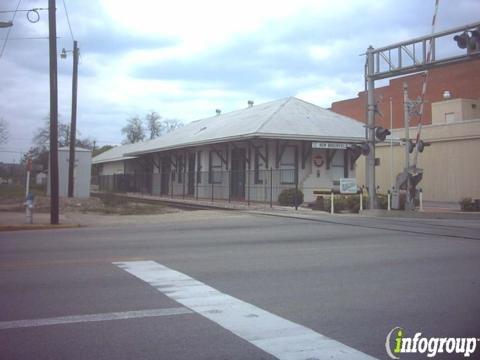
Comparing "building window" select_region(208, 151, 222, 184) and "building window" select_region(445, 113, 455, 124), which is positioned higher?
"building window" select_region(445, 113, 455, 124)

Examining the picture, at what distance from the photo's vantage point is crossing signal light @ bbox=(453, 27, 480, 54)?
17281mm

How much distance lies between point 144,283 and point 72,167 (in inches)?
967

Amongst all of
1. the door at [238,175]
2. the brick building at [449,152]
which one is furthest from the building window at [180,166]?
the brick building at [449,152]

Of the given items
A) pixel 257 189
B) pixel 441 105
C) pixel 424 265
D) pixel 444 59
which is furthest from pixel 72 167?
pixel 441 105

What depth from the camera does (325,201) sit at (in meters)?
25.5

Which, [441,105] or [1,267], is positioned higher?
[441,105]

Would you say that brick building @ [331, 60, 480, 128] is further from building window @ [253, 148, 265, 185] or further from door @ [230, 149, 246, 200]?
building window @ [253, 148, 265, 185]

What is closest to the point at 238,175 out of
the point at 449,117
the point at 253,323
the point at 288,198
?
the point at 288,198

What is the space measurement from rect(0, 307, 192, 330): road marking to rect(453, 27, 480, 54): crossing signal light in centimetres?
1484

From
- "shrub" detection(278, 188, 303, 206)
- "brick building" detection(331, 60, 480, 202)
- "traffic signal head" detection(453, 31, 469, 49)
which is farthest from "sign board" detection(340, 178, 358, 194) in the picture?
"traffic signal head" detection(453, 31, 469, 49)

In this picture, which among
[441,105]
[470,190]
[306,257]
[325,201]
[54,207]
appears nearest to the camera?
[306,257]

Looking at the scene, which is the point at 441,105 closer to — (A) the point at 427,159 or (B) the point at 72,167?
(A) the point at 427,159

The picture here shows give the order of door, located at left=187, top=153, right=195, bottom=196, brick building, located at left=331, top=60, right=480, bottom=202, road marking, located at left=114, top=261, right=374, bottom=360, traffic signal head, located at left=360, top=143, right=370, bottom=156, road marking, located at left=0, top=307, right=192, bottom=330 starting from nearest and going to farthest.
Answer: road marking, located at left=114, top=261, right=374, bottom=360, road marking, located at left=0, top=307, right=192, bottom=330, traffic signal head, located at left=360, top=143, right=370, bottom=156, brick building, located at left=331, top=60, right=480, bottom=202, door, located at left=187, top=153, right=195, bottom=196

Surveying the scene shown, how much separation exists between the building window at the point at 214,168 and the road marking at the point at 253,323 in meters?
25.4
